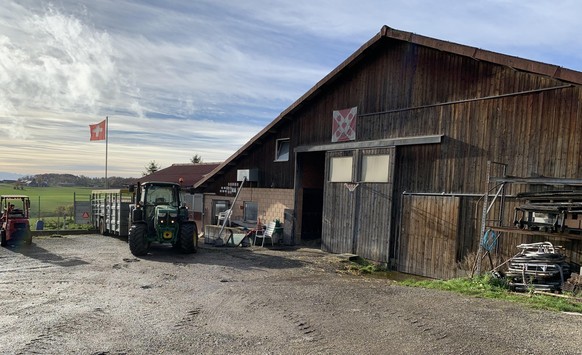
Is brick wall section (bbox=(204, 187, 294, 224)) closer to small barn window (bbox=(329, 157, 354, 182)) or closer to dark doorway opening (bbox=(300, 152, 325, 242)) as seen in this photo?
dark doorway opening (bbox=(300, 152, 325, 242))

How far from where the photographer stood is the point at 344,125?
51.9 ft

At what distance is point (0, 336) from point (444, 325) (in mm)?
6813

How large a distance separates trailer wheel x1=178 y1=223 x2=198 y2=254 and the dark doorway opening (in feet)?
16.7

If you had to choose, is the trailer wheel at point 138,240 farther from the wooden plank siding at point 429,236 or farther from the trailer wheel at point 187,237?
the wooden plank siding at point 429,236

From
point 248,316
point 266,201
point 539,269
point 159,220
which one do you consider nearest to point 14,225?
point 159,220

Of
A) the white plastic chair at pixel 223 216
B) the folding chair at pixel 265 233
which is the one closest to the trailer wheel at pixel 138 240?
the folding chair at pixel 265 233

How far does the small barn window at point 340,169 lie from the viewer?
51.5 ft

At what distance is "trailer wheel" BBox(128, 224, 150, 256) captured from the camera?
47.3 ft

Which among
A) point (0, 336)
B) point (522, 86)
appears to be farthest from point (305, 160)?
point (0, 336)

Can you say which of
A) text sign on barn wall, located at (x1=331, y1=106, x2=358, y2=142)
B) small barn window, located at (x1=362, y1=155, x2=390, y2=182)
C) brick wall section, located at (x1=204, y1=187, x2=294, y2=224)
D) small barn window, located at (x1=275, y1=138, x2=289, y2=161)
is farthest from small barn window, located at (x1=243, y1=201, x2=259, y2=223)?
small barn window, located at (x1=362, y1=155, x2=390, y2=182)

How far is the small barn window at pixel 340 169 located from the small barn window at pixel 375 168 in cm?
69

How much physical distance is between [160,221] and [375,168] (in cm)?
767

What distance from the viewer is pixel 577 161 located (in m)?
9.97

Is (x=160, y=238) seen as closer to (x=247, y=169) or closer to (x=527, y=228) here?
(x=247, y=169)
